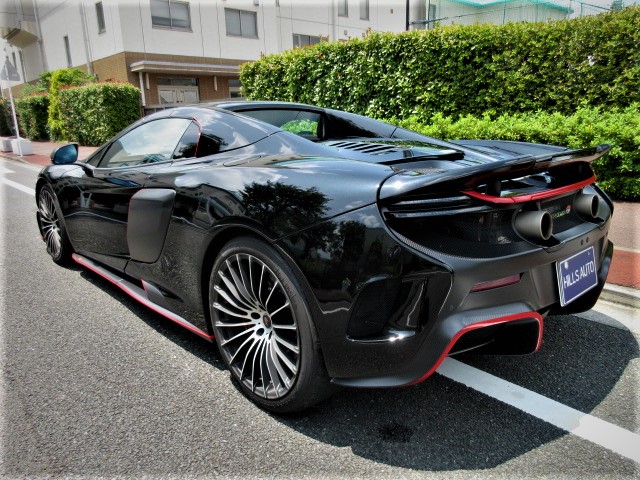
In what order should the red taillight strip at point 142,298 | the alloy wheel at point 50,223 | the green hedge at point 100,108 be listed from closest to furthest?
the red taillight strip at point 142,298 → the alloy wheel at point 50,223 → the green hedge at point 100,108

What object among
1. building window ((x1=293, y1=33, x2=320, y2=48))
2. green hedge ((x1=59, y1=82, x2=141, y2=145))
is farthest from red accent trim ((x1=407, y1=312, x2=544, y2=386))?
building window ((x1=293, y1=33, x2=320, y2=48))

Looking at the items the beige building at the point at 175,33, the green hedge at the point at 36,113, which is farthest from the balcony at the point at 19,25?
the green hedge at the point at 36,113

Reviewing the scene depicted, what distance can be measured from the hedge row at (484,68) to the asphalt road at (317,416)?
4941 millimetres

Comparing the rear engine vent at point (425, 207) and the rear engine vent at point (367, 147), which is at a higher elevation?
the rear engine vent at point (367, 147)

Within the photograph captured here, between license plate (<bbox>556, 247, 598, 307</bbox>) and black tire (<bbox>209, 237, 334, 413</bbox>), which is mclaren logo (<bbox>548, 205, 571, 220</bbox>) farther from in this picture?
black tire (<bbox>209, 237, 334, 413</bbox>)

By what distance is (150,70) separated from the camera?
73.9 feet

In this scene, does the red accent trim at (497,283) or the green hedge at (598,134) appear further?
the green hedge at (598,134)

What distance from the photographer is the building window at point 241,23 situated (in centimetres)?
2503

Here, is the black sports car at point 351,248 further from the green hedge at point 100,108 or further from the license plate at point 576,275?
the green hedge at point 100,108

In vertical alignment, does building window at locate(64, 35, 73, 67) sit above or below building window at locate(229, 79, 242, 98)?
above

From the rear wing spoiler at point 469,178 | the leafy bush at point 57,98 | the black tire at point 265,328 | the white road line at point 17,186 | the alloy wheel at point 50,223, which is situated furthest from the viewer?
the leafy bush at point 57,98

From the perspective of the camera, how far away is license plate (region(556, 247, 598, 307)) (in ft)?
6.77

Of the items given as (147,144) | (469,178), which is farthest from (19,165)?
(469,178)

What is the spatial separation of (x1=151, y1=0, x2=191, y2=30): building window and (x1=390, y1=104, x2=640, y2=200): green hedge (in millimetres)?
20650
